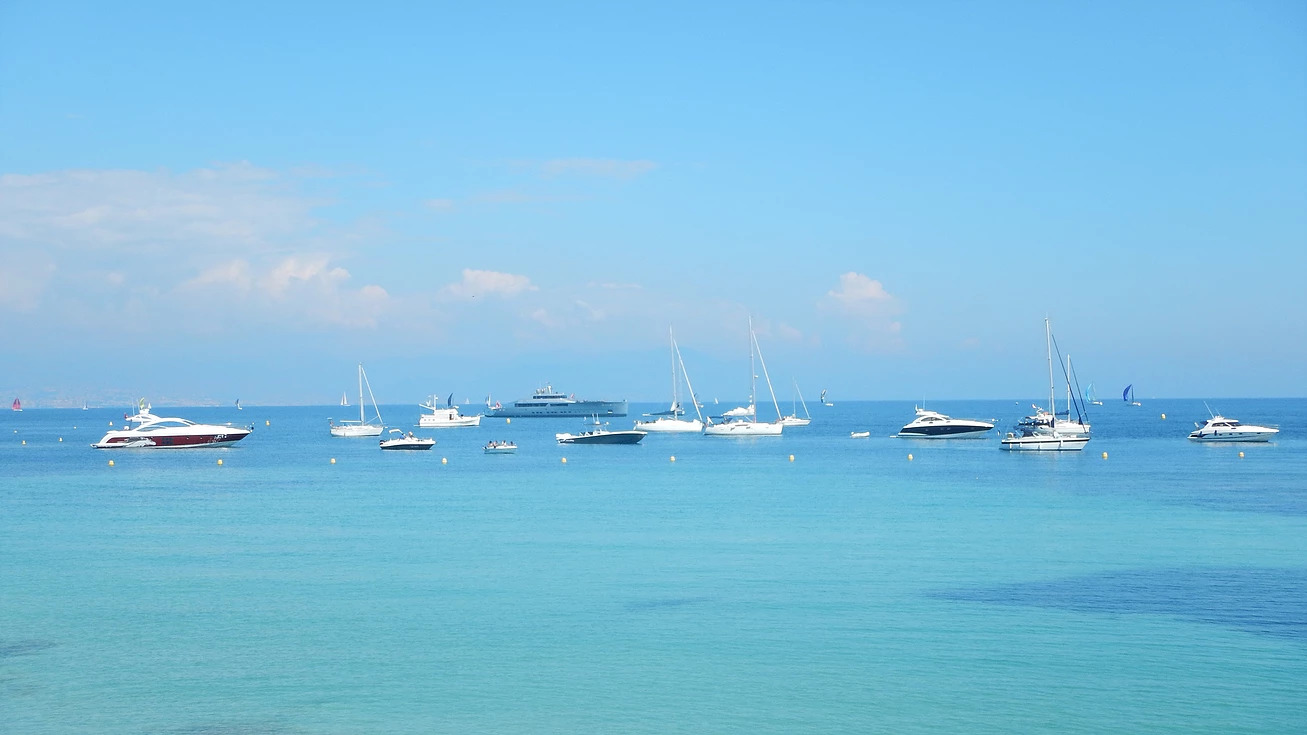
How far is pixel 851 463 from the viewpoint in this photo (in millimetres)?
94562

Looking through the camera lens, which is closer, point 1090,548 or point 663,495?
point 1090,548

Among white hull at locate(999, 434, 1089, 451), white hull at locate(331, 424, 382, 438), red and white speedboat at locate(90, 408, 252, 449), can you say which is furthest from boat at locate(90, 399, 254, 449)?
white hull at locate(999, 434, 1089, 451)

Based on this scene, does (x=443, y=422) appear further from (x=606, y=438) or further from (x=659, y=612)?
(x=659, y=612)

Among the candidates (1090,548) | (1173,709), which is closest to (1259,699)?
(1173,709)

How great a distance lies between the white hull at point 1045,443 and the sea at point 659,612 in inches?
1356

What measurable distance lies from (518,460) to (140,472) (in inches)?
1226

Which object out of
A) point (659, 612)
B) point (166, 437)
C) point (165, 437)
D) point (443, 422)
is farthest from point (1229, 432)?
point (443, 422)

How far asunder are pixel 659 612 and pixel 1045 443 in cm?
7731

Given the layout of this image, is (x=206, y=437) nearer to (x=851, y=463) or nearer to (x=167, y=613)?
(x=851, y=463)

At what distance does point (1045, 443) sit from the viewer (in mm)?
100250

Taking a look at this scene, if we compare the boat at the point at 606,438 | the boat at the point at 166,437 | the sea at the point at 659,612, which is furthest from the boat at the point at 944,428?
the boat at the point at 166,437

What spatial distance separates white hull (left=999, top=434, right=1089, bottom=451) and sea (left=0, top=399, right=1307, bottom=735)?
34451 millimetres

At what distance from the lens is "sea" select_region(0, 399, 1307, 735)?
22.8 metres

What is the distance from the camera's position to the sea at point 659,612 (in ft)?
74.6
